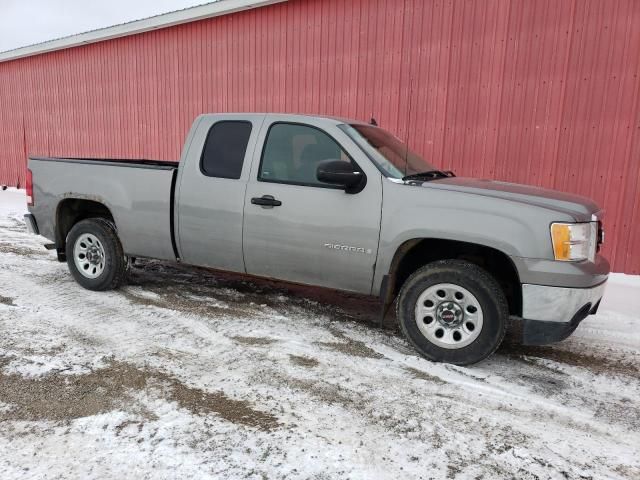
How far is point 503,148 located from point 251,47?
4.95m

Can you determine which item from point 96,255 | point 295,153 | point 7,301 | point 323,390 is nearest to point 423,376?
point 323,390

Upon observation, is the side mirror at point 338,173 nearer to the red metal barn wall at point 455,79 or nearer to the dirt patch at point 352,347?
the dirt patch at point 352,347

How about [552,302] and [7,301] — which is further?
[7,301]

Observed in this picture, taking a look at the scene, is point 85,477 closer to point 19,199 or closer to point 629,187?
point 629,187

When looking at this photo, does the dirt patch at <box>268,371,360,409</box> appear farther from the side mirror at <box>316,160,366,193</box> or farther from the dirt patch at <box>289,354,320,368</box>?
the side mirror at <box>316,160,366,193</box>

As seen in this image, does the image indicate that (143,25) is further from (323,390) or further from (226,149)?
(323,390)

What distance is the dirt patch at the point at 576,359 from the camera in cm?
367

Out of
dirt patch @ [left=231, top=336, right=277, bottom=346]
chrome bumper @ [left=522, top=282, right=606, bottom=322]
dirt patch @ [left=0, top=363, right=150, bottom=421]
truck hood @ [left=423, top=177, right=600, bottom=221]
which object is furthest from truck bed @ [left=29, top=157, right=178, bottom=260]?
chrome bumper @ [left=522, top=282, right=606, bottom=322]

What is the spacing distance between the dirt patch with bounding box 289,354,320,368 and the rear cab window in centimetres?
170

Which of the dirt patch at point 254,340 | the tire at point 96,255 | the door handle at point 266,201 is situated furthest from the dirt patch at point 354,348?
the tire at point 96,255

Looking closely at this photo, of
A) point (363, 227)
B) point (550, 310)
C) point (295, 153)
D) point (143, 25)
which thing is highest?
point (143, 25)

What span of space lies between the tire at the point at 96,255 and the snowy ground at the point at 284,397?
0.32m

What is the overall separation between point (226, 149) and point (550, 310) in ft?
9.97

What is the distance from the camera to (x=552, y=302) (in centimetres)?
327
